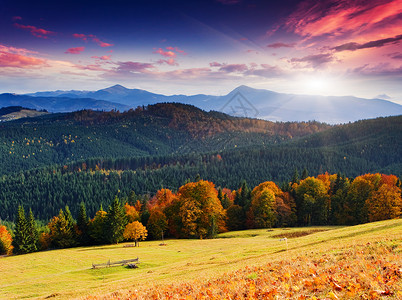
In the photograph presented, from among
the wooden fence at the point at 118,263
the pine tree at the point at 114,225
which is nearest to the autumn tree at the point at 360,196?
the wooden fence at the point at 118,263

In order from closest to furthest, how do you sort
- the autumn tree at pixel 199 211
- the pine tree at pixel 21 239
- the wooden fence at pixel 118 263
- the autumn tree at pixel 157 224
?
the wooden fence at pixel 118 263 < the pine tree at pixel 21 239 < the autumn tree at pixel 199 211 < the autumn tree at pixel 157 224

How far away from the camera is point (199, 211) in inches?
3371

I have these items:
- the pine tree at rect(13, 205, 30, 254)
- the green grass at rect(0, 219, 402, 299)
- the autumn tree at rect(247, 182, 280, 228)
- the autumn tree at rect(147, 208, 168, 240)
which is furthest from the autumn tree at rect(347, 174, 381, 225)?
the pine tree at rect(13, 205, 30, 254)

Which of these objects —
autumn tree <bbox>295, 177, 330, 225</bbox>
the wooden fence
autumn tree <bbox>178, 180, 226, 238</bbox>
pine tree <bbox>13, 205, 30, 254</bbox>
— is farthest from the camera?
autumn tree <bbox>295, 177, 330, 225</bbox>

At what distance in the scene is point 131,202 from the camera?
5522 inches

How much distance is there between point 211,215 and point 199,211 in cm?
403

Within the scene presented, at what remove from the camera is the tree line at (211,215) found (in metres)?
83.4

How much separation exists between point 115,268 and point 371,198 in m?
78.6

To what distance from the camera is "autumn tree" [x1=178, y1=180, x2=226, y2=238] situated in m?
85.2

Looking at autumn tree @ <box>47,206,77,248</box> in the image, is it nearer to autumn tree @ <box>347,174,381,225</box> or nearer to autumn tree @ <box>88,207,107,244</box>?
autumn tree @ <box>88,207,107,244</box>

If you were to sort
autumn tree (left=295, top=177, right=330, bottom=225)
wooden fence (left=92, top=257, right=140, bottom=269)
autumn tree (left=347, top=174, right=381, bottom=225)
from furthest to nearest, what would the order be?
autumn tree (left=295, top=177, right=330, bottom=225), autumn tree (left=347, top=174, right=381, bottom=225), wooden fence (left=92, top=257, right=140, bottom=269)

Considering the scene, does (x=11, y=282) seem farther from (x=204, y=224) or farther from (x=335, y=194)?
(x=335, y=194)

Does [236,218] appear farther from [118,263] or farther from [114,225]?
[118,263]

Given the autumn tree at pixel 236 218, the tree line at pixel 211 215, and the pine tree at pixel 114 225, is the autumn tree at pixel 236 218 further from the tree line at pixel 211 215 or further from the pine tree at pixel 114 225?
the pine tree at pixel 114 225
